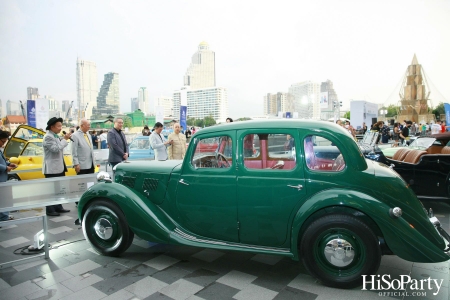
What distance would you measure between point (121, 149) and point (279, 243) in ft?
14.3

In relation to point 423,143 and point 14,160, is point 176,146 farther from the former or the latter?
point 423,143

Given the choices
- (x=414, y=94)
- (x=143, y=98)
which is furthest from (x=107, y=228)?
(x=143, y=98)

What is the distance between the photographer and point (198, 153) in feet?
12.1

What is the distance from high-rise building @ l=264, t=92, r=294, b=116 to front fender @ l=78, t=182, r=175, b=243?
64.0m

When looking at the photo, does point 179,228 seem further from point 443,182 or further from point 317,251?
point 443,182

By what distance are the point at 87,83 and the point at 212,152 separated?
4628 inches

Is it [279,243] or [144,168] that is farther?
[144,168]

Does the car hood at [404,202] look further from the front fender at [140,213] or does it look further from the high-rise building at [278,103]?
the high-rise building at [278,103]

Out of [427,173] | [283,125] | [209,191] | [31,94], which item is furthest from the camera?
[31,94]

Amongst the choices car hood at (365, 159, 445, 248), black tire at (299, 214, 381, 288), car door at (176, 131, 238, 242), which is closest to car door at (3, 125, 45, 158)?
car door at (176, 131, 238, 242)

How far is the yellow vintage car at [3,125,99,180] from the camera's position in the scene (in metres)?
7.48

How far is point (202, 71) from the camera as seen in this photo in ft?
350

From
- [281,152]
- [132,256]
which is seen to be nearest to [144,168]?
[132,256]

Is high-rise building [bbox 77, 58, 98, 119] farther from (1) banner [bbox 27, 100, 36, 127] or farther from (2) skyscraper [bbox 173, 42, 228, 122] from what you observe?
(1) banner [bbox 27, 100, 36, 127]
